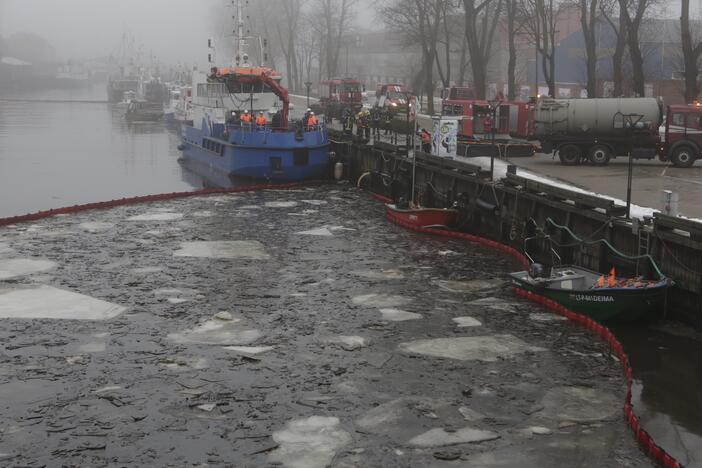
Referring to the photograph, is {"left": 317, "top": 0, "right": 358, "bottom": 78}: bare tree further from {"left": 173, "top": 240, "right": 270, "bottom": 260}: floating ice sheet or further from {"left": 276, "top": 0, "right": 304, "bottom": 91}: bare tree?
{"left": 173, "top": 240, "right": 270, "bottom": 260}: floating ice sheet

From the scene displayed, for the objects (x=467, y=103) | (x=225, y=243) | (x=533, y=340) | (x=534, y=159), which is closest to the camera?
(x=533, y=340)

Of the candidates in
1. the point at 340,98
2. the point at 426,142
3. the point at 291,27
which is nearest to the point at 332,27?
the point at 291,27

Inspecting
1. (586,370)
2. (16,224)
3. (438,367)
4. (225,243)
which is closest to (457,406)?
(438,367)

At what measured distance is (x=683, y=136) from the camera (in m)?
28.7

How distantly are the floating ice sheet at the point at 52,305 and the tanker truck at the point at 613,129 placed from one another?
61.7 ft

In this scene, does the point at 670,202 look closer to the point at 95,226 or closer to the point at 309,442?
the point at 309,442

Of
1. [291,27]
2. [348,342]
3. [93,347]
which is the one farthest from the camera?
[291,27]

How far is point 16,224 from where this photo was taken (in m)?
25.1

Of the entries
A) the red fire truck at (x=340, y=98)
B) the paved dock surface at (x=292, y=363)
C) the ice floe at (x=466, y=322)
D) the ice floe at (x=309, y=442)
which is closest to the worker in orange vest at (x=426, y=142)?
the paved dock surface at (x=292, y=363)

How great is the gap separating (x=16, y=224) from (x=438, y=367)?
16.6 m

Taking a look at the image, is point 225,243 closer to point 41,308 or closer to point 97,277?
point 97,277

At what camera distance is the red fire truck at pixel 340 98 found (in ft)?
179

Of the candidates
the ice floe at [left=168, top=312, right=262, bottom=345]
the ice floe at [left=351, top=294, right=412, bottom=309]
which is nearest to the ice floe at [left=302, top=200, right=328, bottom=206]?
the ice floe at [left=351, top=294, right=412, bottom=309]

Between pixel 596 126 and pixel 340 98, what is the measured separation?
28644mm
